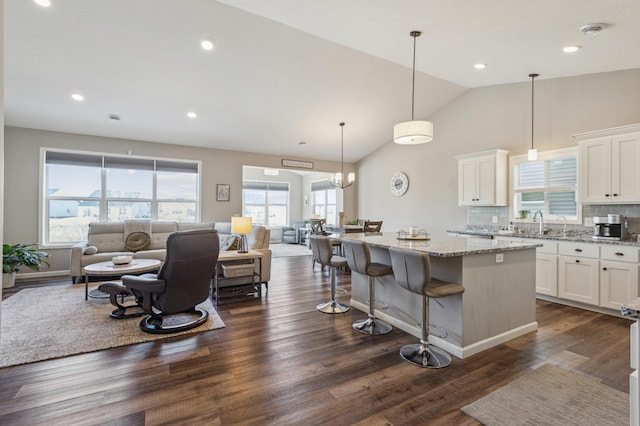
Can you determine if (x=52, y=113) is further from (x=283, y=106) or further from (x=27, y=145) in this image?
(x=283, y=106)

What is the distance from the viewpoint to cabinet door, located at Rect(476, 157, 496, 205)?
17.1 feet

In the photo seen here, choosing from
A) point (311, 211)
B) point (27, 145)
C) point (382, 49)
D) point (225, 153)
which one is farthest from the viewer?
point (311, 211)

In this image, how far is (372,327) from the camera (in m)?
3.24

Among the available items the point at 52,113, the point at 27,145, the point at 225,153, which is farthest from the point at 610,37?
the point at 27,145

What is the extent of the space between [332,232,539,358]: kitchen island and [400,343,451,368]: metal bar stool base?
0.14 metres

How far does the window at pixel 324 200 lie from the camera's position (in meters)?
11.1

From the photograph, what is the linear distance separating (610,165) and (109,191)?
27.4 ft

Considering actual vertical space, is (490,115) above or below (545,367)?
above

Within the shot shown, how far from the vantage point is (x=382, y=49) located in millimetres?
3881

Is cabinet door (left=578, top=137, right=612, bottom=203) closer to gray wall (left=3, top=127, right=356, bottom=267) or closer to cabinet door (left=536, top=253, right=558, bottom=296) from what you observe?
cabinet door (left=536, top=253, right=558, bottom=296)

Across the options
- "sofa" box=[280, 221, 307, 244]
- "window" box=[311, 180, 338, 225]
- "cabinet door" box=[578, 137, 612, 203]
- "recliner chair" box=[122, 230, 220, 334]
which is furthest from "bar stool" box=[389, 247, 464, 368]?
"sofa" box=[280, 221, 307, 244]

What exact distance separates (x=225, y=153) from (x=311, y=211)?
5428 mm

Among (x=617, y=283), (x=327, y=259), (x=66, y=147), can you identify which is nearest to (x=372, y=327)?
(x=327, y=259)

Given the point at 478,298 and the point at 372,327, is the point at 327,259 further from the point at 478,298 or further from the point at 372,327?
the point at 478,298
